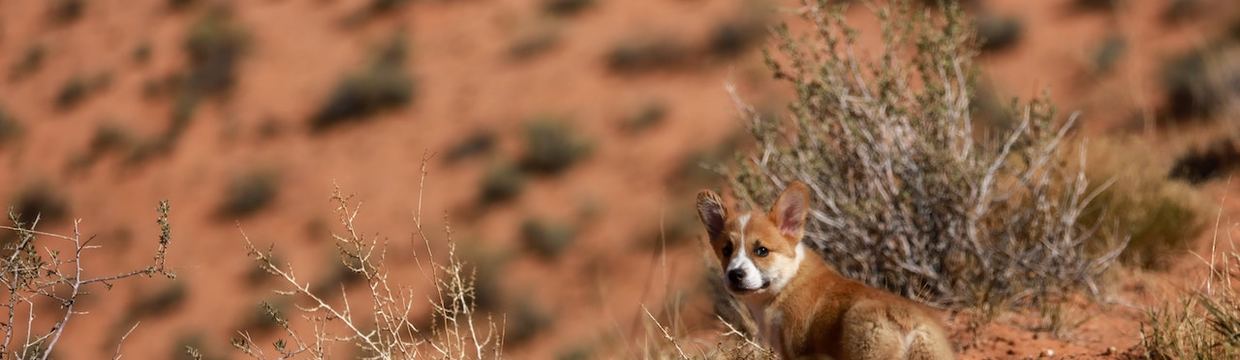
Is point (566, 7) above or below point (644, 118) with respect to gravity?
above

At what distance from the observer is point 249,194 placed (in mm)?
19797

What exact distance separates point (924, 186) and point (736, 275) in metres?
2.40

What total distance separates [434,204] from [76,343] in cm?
508

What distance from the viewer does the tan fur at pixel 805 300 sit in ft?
14.3

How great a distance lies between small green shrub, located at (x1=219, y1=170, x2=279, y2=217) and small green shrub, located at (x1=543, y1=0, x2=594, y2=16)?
6.01 meters

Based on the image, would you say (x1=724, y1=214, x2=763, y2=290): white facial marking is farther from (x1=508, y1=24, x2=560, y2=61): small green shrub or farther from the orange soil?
(x1=508, y1=24, x2=560, y2=61): small green shrub

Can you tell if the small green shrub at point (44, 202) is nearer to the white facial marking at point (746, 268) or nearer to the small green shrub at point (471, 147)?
the small green shrub at point (471, 147)

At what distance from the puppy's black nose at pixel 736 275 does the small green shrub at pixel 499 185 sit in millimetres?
13940

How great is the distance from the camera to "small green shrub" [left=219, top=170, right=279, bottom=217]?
64.8ft

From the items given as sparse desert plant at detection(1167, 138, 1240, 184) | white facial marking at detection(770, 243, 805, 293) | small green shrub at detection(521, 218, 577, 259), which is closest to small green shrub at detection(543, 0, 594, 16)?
small green shrub at detection(521, 218, 577, 259)

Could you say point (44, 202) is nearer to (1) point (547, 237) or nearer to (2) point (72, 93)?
(2) point (72, 93)

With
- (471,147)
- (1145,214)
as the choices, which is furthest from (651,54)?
(1145,214)

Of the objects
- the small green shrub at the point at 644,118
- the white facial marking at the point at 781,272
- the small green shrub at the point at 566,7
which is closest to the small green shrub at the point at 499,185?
the small green shrub at the point at 644,118

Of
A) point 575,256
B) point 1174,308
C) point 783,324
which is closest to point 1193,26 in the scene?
point 575,256
